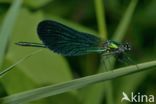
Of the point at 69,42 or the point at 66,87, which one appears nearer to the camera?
the point at 66,87

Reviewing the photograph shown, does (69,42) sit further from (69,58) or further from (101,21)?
(69,58)

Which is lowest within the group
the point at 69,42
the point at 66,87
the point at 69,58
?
the point at 66,87

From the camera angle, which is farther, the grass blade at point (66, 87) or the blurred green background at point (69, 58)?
the blurred green background at point (69, 58)

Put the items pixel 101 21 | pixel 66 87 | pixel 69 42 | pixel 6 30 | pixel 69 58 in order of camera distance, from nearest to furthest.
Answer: pixel 66 87 → pixel 6 30 → pixel 69 42 → pixel 101 21 → pixel 69 58

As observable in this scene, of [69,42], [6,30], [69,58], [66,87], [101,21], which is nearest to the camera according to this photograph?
[66,87]

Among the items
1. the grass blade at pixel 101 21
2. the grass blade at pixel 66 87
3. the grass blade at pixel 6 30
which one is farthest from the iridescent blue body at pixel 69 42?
the grass blade at pixel 101 21

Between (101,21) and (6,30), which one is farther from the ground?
(101,21)

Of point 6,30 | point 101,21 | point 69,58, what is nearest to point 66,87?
point 6,30

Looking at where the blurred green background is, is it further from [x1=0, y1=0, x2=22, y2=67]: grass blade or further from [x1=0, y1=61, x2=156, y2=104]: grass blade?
[x1=0, y1=61, x2=156, y2=104]: grass blade

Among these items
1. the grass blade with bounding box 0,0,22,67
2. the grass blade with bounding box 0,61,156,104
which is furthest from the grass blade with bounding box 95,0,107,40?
the grass blade with bounding box 0,61,156,104

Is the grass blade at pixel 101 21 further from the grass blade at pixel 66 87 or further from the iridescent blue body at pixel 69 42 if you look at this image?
the grass blade at pixel 66 87
